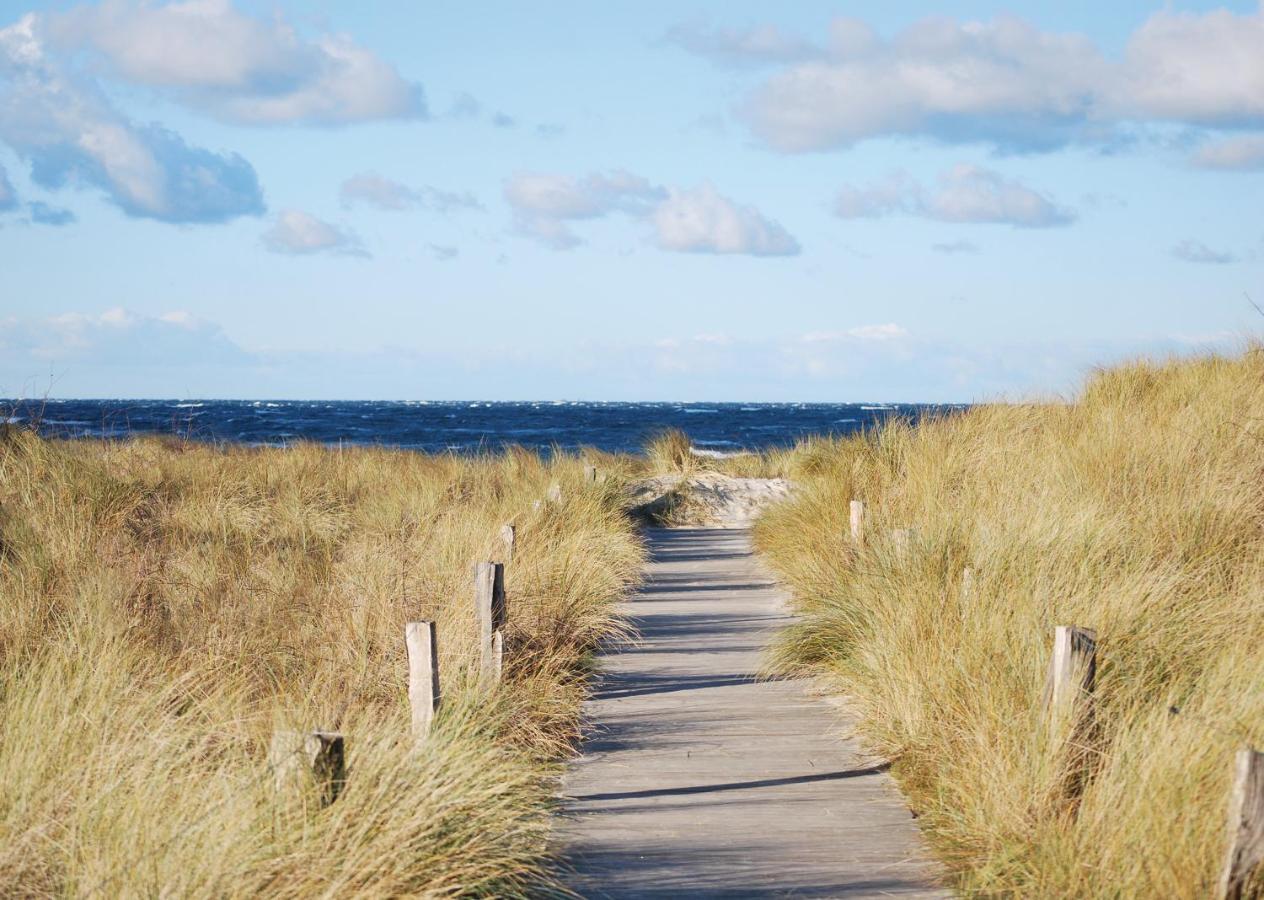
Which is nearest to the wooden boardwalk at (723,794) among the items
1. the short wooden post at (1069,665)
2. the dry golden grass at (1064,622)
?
the dry golden grass at (1064,622)

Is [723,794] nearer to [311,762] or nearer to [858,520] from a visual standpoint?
[311,762]

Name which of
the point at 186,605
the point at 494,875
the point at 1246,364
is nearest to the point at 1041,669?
the point at 494,875

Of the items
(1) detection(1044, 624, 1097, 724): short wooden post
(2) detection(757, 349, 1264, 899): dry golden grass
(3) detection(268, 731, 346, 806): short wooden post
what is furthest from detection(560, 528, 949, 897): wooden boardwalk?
(3) detection(268, 731, 346, 806): short wooden post

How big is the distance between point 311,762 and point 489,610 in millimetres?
2894

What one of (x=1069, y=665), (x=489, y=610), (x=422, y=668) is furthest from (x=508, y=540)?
(x=1069, y=665)

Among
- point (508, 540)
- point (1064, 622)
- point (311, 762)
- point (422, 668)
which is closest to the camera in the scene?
point (311, 762)

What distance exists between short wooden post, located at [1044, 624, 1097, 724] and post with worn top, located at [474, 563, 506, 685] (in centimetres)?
307

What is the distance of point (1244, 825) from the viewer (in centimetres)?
349

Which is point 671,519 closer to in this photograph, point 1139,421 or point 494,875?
point 1139,421

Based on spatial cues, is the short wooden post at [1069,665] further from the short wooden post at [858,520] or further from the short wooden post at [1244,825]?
the short wooden post at [858,520]

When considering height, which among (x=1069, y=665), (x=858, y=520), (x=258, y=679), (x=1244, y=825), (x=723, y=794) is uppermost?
(x=858, y=520)

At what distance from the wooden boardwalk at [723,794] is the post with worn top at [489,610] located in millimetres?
702

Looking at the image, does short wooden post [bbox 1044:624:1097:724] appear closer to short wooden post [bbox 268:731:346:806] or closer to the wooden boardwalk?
the wooden boardwalk

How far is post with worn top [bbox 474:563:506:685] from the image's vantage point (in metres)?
6.62
